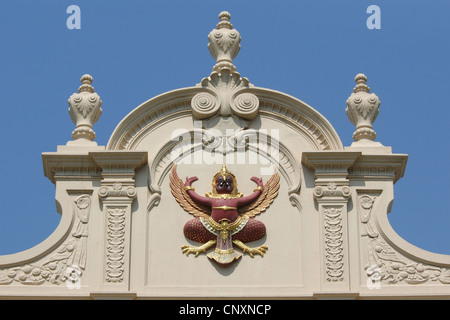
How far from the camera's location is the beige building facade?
1850 cm

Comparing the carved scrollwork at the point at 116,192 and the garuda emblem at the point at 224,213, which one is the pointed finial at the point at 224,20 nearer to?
the garuda emblem at the point at 224,213

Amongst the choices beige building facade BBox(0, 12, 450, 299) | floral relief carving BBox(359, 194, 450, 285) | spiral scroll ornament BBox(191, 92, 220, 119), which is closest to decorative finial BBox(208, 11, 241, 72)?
beige building facade BBox(0, 12, 450, 299)

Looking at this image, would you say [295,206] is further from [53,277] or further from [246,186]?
[53,277]

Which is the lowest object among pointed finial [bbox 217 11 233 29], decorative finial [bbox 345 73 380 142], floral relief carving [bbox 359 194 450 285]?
floral relief carving [bbox 359 194 450 285]

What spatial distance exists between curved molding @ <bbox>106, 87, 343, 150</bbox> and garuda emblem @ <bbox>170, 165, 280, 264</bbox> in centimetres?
102

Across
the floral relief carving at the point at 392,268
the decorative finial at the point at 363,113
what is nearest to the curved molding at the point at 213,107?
the decorative finial at the point at 363,113

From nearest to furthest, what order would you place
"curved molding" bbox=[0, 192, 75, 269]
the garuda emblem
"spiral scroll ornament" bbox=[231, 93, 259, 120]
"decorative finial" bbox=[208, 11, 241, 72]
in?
"curved molding" bbox=[0, 192, 75, 269], the garuda emblem, "spiral scroll ornament" bbox=[231, 93, 259, 120], "decorative finial" bbox=[208, 11, 241, 72]

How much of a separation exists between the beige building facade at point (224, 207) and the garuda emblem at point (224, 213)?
23 mm

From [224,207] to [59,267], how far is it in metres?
2.88

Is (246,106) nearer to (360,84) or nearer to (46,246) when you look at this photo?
(360,84)

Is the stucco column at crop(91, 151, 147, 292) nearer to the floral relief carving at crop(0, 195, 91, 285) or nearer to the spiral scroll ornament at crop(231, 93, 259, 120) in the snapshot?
the floral relief carving at crop(0, 195, 91, 285)

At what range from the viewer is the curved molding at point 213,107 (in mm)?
19562

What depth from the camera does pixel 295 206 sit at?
19188 millimetres
